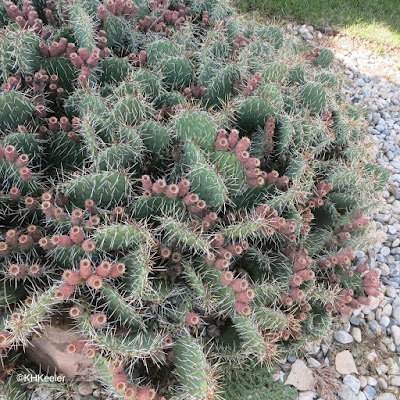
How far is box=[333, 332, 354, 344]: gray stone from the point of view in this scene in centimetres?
255

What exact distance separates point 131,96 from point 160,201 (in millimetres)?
597

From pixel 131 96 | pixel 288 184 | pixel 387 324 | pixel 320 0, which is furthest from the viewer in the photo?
pixel 320 0

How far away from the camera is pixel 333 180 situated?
261 centimetres

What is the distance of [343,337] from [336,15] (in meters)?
4.55

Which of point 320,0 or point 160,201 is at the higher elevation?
point 320,0

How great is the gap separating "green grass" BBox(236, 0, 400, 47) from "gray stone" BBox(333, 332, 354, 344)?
4175 mm

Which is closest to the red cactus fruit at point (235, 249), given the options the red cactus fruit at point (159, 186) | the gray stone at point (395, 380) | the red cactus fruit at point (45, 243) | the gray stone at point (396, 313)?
the red cactus fruit at point (159, 186)

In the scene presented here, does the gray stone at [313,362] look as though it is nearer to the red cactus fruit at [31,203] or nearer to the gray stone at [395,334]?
the gray stone at [395,334]

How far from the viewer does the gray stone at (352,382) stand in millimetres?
2355

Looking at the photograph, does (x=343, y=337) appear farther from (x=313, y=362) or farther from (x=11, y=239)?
(x=11, y=239)

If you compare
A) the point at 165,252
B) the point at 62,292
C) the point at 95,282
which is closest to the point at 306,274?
the point at 165,252

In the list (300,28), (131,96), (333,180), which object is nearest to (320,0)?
(300,28)

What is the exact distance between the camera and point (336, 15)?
557cm

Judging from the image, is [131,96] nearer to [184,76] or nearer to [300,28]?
[184,76]
